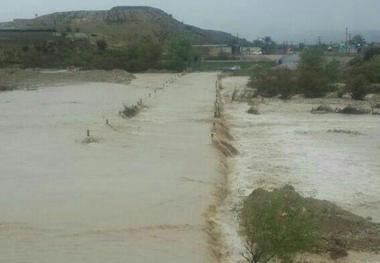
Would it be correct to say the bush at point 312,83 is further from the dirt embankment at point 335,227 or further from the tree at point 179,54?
the dirt embankment at point 335,227

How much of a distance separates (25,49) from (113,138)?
56188mm

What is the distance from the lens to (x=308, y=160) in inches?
878

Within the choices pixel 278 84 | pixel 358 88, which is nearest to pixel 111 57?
→ pixel 278 84

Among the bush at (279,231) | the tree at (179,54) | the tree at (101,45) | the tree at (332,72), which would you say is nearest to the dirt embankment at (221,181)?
the bush at (279,231)

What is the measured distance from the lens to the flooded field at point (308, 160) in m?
16.4

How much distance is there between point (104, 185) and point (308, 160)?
8.05 m

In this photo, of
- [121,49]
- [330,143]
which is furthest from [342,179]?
[121,49]

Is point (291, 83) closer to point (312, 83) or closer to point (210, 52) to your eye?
point (312, 83)

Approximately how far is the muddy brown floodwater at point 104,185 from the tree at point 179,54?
39905 mm

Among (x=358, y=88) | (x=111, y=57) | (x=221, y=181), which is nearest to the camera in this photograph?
(x=221, y=181)

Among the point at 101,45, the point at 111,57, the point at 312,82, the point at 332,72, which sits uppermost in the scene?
the point at 101,45

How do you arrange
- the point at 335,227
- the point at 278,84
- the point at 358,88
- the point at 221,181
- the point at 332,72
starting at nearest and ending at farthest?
the point at 335,227 → the point at 221,181 → the point at 358,88 → the point at 278,84 → the point at 332,72

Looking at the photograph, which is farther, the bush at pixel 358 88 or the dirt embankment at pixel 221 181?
the bush at pixel 358 88

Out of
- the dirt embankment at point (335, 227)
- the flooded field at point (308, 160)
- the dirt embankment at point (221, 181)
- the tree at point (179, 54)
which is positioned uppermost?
the tree at point (179, 54)
